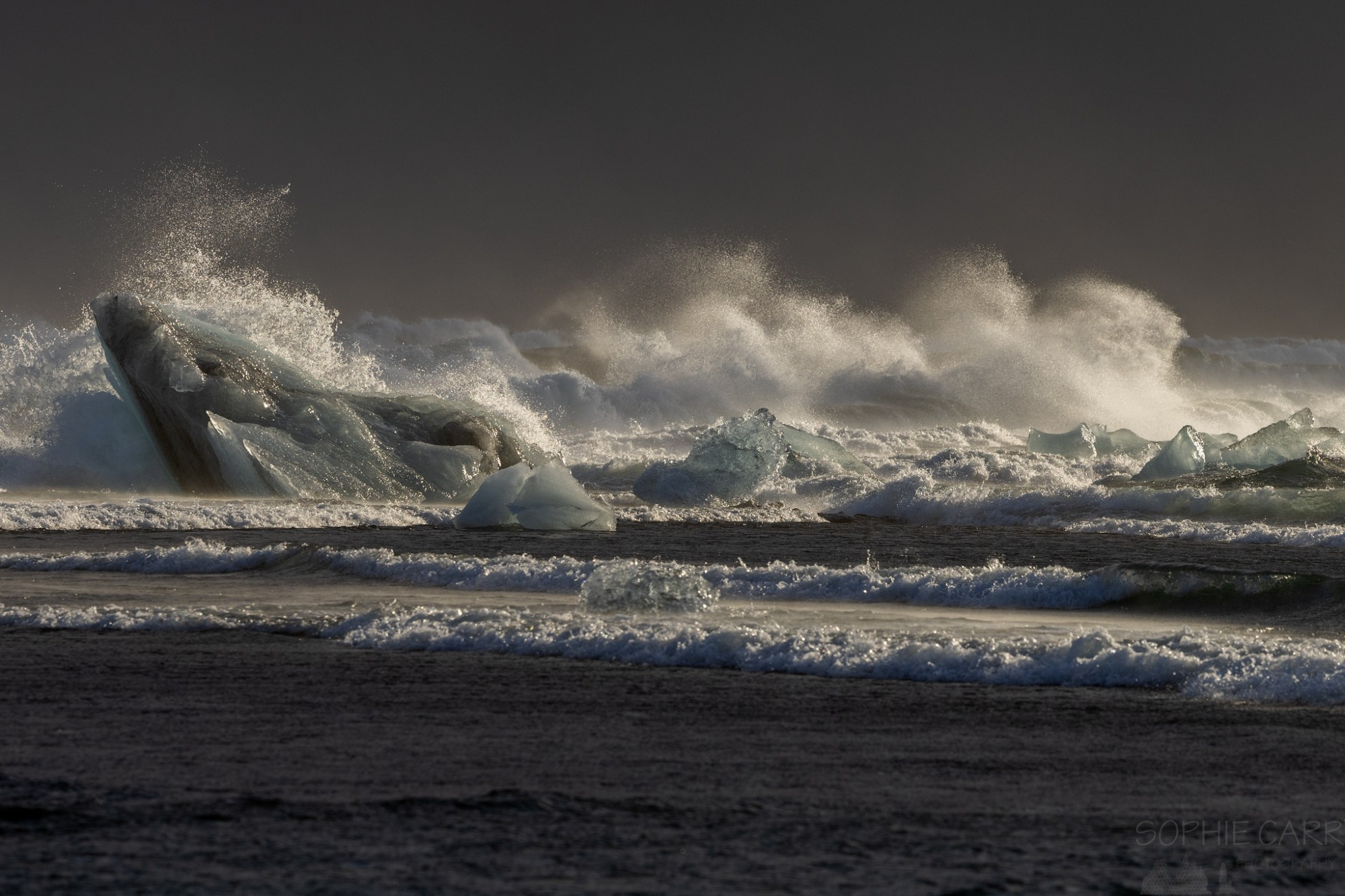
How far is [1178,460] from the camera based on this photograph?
2552 centimetres

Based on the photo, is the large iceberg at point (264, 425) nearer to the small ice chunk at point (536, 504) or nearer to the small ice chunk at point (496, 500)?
the small ice chunk at point (496, 500)

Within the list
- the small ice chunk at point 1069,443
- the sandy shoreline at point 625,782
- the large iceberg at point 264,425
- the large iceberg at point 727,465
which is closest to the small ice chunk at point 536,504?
the large iceberg at point 264,425

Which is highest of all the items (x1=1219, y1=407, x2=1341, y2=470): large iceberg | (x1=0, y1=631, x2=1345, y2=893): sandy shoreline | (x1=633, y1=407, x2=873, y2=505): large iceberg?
(x1=1219, y1=407, x2=1341, y2=470): large iceberg

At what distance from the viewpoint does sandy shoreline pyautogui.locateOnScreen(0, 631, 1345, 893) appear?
A: 3.46 metres

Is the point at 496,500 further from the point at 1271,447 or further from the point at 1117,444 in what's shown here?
the point at 1117,444

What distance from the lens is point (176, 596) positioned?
9.95m

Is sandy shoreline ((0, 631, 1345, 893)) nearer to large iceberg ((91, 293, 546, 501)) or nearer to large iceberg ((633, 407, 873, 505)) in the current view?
large iceberg ((91, 293, 546, 501))

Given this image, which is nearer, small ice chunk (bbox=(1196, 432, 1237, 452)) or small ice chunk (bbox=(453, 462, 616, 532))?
small ice chunk (bbox=(453, 462, 616, 532))

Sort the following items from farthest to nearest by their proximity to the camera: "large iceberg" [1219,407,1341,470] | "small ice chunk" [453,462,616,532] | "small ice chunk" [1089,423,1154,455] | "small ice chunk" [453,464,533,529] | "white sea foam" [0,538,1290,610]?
"small ice chunk" [1089,423,1154,455] < "large iceberg" [1219,407,1341,470] < "small ice chunk" [453,464,533,529] < "small ice chunk" [453,462,616,532] < "white sea foam" [0,538,1290,610]

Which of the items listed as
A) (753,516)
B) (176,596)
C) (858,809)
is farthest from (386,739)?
(753,516)

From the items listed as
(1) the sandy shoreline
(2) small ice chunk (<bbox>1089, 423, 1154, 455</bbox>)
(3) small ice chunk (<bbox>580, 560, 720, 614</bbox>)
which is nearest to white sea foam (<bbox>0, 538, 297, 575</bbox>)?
(3) small ice chunk (<bbox>580, 560, 720, 614</bbox>)

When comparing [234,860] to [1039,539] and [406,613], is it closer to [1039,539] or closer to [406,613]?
[406,613]

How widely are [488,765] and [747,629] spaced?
3.14 meters

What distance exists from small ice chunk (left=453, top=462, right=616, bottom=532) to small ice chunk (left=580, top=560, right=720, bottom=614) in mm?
8022
